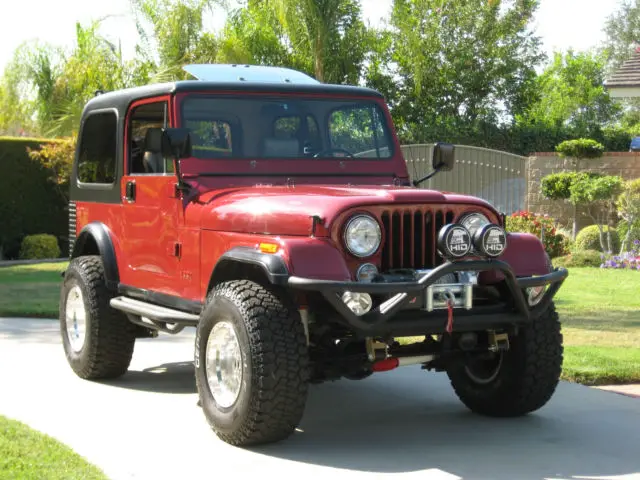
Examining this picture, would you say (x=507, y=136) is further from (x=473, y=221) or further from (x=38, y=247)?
(x=473, y=221)

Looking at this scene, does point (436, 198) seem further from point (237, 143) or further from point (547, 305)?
point (237, 143)

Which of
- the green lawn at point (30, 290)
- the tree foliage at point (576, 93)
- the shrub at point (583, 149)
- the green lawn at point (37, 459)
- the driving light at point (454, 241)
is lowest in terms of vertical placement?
the green lawn at point (30, 290)

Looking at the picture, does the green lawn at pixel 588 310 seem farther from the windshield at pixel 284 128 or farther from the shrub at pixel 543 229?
the windshield at pixel 284 128

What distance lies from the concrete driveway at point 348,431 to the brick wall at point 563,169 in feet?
42.0

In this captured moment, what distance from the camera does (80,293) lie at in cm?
797

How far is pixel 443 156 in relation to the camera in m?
7.25

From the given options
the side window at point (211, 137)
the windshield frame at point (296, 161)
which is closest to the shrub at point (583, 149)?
the windshield frame at point (296, 161)

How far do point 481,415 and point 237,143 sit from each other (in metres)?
2.34

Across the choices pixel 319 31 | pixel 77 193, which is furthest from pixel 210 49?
pixel 77 193

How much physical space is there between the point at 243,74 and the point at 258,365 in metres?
2.61

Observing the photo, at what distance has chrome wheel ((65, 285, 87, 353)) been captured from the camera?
800 centimetres

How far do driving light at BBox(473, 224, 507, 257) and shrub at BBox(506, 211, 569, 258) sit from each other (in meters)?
12.5

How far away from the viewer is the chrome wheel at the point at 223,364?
19.3 feet

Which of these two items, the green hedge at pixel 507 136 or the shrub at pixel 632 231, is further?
the green hedge at pixel 507 136
